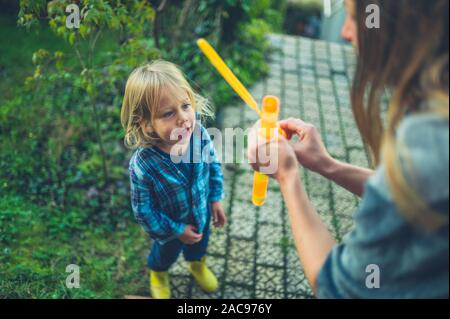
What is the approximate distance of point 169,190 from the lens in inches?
76.4

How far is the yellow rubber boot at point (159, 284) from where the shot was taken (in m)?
2.42

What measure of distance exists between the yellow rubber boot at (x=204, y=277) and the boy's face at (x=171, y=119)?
3.11 ft

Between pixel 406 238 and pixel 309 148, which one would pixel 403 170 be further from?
pixel 309 148

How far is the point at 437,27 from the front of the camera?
0.92 meters

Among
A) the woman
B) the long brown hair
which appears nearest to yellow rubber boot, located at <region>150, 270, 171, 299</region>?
the woman

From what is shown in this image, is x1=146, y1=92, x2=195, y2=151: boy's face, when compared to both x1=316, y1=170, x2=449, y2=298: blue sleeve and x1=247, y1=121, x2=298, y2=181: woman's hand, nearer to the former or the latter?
x1=247, y1=121, x2=298, y2=181: woman's hand

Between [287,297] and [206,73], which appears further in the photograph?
[206,73]

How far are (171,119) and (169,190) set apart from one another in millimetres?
322

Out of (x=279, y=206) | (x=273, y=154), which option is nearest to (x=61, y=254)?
(x=279, y=206)

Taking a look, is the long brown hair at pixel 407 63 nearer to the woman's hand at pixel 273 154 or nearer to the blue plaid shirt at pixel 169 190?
the woman's hand at pixel 273 154

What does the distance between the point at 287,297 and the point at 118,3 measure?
1.82m

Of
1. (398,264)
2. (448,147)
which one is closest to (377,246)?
(398,264)

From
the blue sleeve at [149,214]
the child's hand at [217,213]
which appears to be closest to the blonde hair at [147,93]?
the blue sleeve at [149,214]

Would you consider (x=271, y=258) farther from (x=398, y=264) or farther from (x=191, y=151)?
(x=398, y=264)
